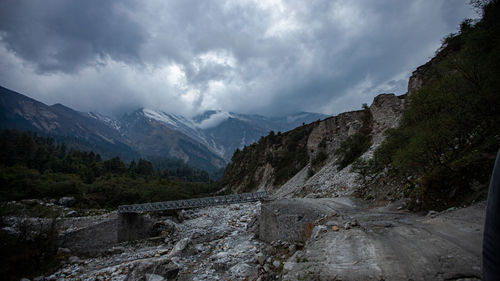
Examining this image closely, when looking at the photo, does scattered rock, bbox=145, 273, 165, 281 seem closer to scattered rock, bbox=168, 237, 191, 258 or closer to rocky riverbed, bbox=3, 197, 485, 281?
rocky riverbed, bbox=3, 197, 485, 281

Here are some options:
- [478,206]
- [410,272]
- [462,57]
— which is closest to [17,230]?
[410,272]

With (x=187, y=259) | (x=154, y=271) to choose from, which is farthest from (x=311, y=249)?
(x=187, y=259)

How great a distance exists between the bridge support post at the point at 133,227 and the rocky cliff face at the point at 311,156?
61.3ft

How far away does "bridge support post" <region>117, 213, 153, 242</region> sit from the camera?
23.7m

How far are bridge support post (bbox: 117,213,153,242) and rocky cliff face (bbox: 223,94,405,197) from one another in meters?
18.7

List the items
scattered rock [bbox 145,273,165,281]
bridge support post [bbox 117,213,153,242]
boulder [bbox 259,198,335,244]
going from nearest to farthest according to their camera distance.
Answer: scattered rock [bbox 145,273,165,281] < boulder [bbox 259,198,335,244] < bridge support post [bbox 117,213,153,242]

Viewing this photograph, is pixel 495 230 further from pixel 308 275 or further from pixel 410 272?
pixel 308 275

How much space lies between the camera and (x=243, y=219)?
24031 millimetres

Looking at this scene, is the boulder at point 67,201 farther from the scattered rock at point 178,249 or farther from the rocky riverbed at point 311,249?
the scattered rock at point 178,249

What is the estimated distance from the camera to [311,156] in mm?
42594

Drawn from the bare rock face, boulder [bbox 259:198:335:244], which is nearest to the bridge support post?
boulder [bbox 259:198:335:244]

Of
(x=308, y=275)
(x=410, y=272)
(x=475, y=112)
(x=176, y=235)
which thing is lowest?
(x=176, y=235)

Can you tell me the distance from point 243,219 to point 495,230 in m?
24.1

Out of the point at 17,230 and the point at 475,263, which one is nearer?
the point at 475,263
